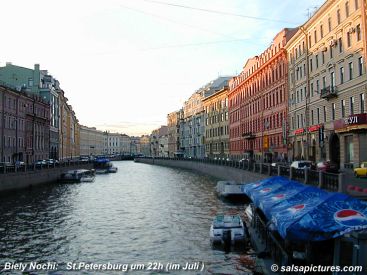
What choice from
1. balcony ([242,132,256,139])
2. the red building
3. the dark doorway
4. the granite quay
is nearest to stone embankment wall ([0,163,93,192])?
the granite quay

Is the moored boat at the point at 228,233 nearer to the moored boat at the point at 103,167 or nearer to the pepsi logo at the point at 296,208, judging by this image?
the pepsi logo at the point at 296,208

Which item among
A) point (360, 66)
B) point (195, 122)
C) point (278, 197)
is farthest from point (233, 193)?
point (195, 122)

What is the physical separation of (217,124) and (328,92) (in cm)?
6882

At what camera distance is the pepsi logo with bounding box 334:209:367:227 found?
436 inches

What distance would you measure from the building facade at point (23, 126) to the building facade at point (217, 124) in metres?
44.2

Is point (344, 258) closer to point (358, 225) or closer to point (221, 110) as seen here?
point (358, 225)

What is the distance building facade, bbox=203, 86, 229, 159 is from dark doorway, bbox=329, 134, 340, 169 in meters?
55.1

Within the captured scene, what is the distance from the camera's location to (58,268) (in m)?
18.0

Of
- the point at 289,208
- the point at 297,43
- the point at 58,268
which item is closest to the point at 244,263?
the point at 289,208

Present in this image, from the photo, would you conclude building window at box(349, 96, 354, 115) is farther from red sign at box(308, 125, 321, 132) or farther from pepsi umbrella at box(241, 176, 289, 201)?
pepsi umbrella at box(241, 176, 289, 201)

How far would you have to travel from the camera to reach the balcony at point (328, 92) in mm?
45072

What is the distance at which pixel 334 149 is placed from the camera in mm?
46781

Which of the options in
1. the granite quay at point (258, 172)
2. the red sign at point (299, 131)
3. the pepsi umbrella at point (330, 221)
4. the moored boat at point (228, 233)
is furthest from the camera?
the red sign at point (299, 131)

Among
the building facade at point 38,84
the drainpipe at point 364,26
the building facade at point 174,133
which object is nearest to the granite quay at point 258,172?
the drainpipe at point 364,26
